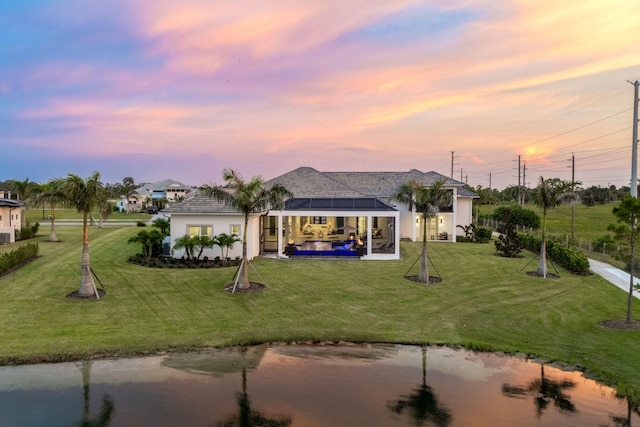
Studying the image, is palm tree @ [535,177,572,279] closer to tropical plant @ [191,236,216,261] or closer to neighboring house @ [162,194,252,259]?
neighboring house @ [162,194,252,259]

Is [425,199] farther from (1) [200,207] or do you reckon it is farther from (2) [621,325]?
(1) [200,207]

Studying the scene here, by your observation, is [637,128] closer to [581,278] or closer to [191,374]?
[581,278]

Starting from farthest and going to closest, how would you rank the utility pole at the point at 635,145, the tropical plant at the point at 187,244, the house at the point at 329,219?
1. the house at the point at 329,219
2. the tropical plant at the point at 187,244
3. the utility pole at the point at 635,145

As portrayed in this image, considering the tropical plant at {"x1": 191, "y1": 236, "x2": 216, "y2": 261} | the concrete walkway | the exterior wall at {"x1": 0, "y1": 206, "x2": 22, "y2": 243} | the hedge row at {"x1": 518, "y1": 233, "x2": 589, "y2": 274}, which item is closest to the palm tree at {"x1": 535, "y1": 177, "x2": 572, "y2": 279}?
the hedge row at {"x1": 518, "y1": 233, "x2": 589, "y2": 274}

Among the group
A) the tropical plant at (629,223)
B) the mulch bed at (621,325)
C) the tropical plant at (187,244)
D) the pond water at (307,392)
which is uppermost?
the tropical plant at (629,223)


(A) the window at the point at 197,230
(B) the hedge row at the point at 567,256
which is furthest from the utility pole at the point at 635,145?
(A) the window at the point at 197,230

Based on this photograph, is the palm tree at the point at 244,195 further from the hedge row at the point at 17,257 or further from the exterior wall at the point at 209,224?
the hedge row at the point at 17,257

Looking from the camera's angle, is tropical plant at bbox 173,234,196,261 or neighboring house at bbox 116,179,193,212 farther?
neighboring house at bbox 116,179,193,212
